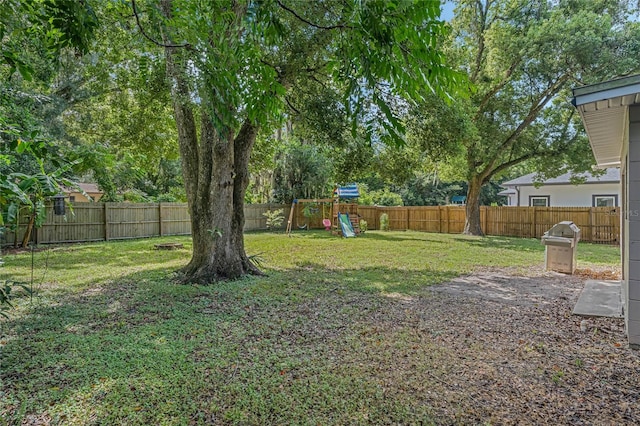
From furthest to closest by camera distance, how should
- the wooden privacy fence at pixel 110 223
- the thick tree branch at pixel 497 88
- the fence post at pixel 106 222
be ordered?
the fence post at pixel 106 222 → the thick tree branch at pixel 497 88 → the wooden privacy fence at pixel 110 223

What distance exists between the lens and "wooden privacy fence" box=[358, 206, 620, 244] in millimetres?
12992

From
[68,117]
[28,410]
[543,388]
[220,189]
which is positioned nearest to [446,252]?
[220,189]

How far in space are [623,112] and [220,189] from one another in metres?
5.32

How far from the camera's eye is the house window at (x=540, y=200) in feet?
57.8

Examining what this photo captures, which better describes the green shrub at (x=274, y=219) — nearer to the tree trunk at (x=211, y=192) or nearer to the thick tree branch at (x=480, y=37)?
the thick tree branch at (x=480, y=37)

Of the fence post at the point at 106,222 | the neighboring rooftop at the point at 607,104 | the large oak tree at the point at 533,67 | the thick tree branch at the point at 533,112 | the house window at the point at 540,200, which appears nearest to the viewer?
the neighboring rooftop at the point at 607,104

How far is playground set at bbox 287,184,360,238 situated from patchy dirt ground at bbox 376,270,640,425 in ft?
33.8

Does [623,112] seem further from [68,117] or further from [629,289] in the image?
[68,117]

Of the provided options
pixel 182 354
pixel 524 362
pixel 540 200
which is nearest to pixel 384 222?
pixel 540 200

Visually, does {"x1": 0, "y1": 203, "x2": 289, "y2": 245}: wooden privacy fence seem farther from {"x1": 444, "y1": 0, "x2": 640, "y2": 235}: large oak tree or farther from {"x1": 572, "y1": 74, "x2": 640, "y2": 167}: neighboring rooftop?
{"x1": 572, "y1": 74, "x2": 640, "y2": 167}: neighboring rooftop

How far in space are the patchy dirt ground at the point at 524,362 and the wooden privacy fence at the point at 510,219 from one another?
10199mm

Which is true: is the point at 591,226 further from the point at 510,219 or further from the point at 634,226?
the point at 634,226

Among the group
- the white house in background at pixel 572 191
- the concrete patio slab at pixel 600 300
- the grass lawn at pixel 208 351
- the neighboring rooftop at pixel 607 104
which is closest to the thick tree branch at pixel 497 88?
the white house in background at pixel 572 191

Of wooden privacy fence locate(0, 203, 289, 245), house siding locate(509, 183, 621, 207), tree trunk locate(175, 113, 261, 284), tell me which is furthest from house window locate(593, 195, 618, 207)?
wooden privacy fence locate(0, 203, 289, 245)
